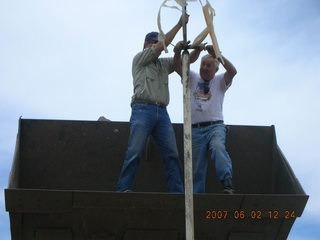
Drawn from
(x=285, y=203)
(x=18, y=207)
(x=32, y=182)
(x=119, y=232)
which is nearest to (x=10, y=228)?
(x=18, y=207)

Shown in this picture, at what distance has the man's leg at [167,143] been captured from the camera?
19.2ft

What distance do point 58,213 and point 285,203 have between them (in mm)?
1857

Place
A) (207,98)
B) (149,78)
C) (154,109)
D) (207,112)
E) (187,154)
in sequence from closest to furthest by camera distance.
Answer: (187,154) → (154,109) → (149,78) → (207,112) → (207,98)

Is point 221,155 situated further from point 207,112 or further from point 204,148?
point 207,112

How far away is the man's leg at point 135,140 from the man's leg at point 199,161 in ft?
1.85

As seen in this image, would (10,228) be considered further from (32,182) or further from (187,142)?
(187,142)

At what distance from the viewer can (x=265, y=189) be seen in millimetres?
6535

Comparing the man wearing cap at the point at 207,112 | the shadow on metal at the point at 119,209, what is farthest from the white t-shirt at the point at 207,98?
the shadow on metal at the point at 119,209

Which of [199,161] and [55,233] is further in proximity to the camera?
[199,161]

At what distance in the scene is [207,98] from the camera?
20.5 ft

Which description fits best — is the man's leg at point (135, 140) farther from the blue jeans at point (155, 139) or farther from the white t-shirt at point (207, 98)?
the white t-shirt at point (207, 98)
